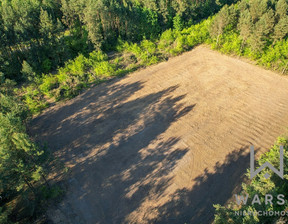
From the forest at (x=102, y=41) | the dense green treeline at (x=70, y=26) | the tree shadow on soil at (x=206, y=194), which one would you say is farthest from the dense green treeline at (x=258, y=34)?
the tree shadow on soil at (x=206, y=194)

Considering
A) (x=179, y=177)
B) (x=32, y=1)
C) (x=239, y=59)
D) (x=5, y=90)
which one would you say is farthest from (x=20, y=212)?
(x=239, y=59)

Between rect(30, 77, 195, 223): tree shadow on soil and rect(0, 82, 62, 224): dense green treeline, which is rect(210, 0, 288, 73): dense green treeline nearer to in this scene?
rect(30, 77, 195, 223): tree shadow on soil

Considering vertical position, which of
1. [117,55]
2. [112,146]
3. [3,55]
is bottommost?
[112,146]

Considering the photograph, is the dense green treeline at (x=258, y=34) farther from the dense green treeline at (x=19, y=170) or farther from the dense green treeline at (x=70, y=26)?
the dense green treeline at (x=19, y=170)

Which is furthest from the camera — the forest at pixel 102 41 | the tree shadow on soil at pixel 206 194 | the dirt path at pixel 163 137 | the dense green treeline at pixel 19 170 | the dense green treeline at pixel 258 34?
the dense green treeline at pixel 258 34

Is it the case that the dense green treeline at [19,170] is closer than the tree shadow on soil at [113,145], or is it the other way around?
the dense green treeline at [19,170]

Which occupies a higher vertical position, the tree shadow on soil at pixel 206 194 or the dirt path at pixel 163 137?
the dirt path at pixel 163 137

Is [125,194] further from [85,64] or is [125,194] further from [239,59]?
[239,59]
